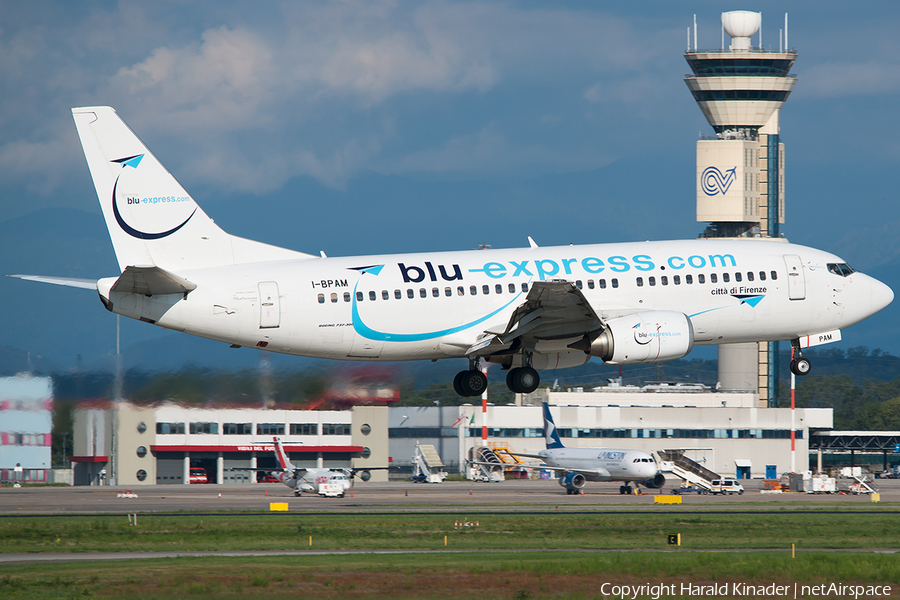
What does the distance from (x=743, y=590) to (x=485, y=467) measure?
2636 inches

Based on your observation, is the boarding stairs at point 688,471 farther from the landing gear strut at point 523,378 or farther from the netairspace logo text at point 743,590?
the netairspace logo text at point 743,590

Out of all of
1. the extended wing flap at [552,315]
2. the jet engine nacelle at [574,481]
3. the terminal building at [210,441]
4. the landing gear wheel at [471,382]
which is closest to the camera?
the extended wing flap at [552,315]

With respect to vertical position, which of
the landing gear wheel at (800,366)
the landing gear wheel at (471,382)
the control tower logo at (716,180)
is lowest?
the landing gear wheel at (471,382)

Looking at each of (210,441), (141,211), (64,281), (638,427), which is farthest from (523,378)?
(638,427)

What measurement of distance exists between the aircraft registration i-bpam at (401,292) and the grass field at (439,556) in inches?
276

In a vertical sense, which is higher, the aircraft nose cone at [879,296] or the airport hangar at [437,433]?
the aircraft nose cone at [879,296]

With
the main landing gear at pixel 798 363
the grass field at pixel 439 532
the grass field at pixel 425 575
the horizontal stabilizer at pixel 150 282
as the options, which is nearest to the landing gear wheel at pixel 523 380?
the grass field at pixel 425 575

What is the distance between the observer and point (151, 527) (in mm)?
49125

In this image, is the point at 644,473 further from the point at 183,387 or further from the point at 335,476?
the point at 183,387

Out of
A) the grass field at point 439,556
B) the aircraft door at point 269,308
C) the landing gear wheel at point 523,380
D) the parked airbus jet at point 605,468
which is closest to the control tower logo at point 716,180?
the parked airbus jet at point 605,468

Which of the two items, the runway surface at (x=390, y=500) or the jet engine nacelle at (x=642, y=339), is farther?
the runway surface at (x=390, y=500)

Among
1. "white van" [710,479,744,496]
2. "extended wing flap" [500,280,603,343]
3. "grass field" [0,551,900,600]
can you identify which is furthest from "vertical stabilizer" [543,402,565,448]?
"grass field" [0,551,900,600]

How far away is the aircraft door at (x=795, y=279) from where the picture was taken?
42.9 meters

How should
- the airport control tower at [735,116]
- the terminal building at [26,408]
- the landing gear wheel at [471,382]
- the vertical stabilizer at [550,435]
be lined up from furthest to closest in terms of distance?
the airport control tower at [735,116] → the vertical stabilizer at [550,435] → the terminal building at [26,408] → the landing gear wheel at [471,382]
